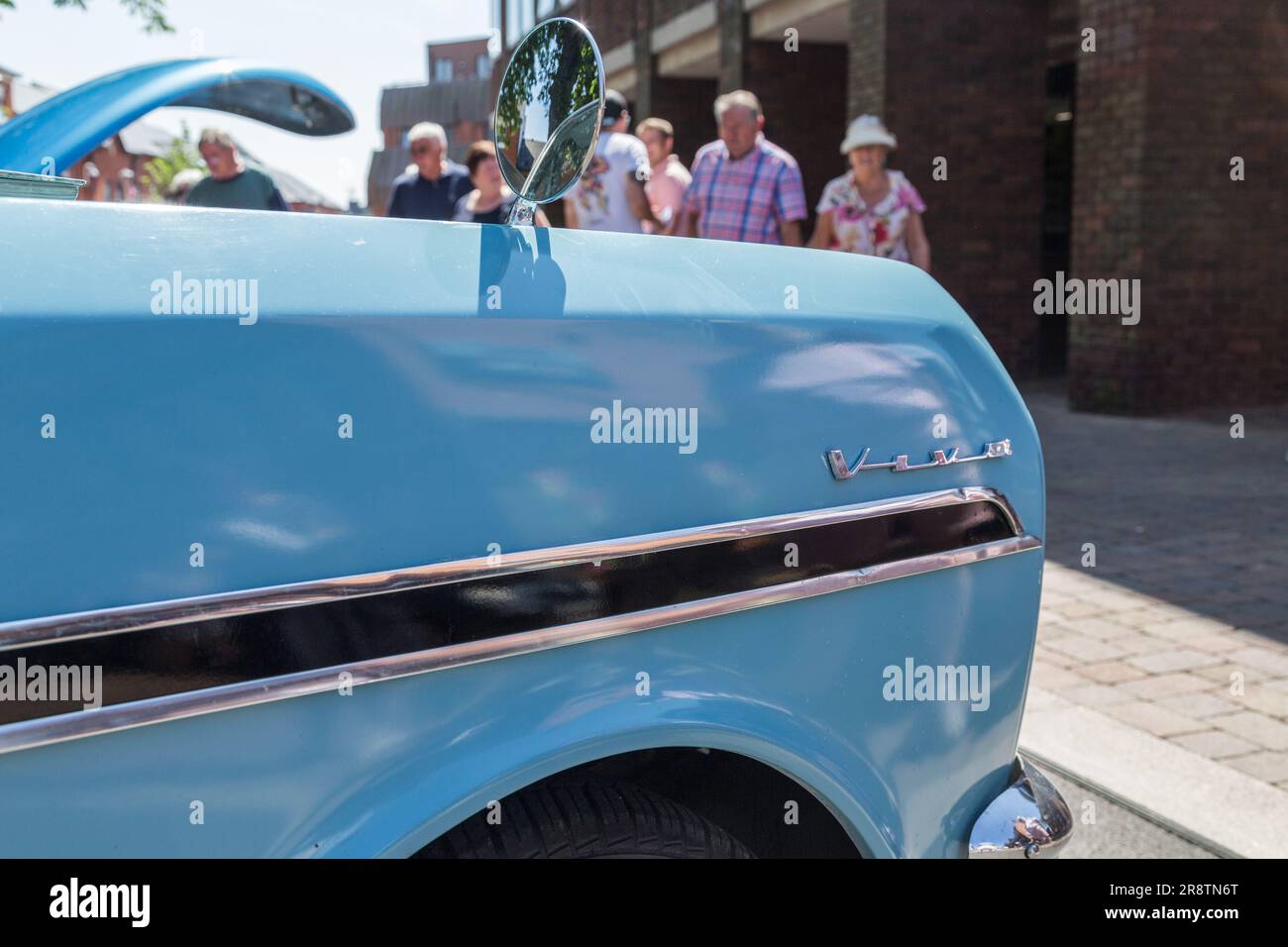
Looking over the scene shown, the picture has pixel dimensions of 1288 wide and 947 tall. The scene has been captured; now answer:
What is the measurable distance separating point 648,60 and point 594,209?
42.0ft

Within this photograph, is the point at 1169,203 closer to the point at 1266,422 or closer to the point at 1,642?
the point at 1266,422

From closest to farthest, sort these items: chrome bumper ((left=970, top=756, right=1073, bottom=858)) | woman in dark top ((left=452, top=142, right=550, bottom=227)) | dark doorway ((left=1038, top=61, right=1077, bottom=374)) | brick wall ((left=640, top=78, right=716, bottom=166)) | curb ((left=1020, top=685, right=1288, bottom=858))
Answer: chrome bumper ((left=970, top=756, right=1073, bottom=858)) < curb ((left=1020, top=685, right=1288, bottom=858)) < woman in dark top ((left=452, top=142, right=550, bottom=227)) < dark doorway ((left=1038, top=61, right=1077, bottom=374)) < brick wall ((left=640, top=78, right=716, bottom=166))

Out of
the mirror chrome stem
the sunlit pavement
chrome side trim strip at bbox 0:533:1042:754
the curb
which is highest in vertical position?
the mirror chrome stem

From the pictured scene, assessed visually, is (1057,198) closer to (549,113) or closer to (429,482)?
(549,113)

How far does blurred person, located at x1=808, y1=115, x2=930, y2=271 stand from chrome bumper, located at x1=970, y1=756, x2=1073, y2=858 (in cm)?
511

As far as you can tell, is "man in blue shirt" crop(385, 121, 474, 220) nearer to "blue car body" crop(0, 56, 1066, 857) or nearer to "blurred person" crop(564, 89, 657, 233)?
"blurred person" crop(564, 89, 657, 233)

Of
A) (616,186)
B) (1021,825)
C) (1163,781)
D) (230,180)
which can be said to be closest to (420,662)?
(1021,825)

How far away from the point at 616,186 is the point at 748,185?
847 millimetres

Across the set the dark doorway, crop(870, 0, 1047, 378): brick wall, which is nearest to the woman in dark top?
crop(870, 0, 1047, 378): brick wall

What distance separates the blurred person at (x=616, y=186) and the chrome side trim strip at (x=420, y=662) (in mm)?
5751

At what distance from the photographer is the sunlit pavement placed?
342cm

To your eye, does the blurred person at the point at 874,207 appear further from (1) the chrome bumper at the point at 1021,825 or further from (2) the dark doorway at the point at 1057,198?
(2) the dark doorway at the point at 1057,198

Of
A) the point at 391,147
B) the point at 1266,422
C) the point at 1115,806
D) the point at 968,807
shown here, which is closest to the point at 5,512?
the point at 968,807

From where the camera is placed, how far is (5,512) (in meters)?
1.14
